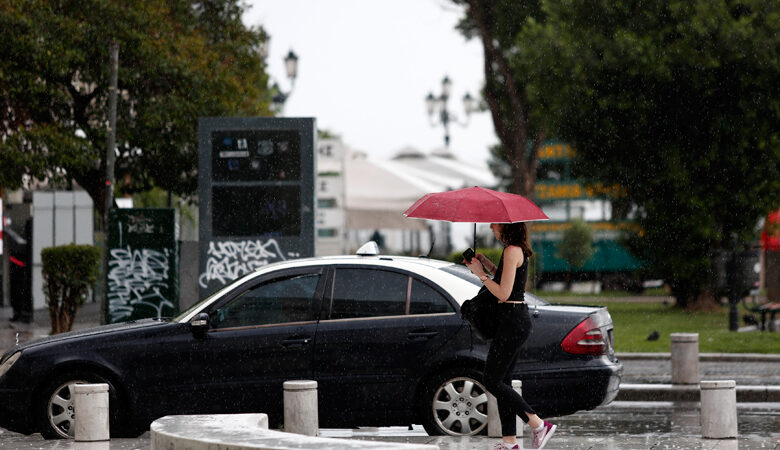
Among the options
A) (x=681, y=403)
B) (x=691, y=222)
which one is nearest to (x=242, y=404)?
(x=681, y=403)

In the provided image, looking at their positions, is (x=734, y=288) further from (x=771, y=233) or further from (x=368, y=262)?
(x=368, y=262)

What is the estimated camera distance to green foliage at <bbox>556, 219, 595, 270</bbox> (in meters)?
38.0

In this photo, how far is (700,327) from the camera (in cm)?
2362

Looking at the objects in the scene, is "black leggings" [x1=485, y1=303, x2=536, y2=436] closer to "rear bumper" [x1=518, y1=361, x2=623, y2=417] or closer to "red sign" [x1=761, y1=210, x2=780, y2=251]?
"rear bumper" [x1=518, y1=361, x2=623, y2=417]

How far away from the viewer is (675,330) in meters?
23.0

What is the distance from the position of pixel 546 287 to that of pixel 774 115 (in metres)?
15.0

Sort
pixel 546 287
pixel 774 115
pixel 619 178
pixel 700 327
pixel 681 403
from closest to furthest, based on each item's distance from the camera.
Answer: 1. pixel 681 403
2. pixel 700 327
3. pixel 774 115
4. pixel 619 178
5. pixel 546 287

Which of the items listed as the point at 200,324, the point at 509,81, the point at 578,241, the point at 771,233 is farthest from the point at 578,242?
the point at 200,324

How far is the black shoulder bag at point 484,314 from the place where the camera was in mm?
8328

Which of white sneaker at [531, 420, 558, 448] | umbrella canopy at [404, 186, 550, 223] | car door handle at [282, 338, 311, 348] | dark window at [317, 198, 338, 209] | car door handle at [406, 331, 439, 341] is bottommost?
white sneaker at [531, 420, 558, 448]

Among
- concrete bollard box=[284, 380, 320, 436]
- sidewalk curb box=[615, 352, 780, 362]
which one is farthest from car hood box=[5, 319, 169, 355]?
sidewalk curb box=[615, 352, 780, 362]

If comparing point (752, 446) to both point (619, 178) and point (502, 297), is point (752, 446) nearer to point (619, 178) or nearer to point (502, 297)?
point (502, 297)

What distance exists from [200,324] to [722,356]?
9.08m

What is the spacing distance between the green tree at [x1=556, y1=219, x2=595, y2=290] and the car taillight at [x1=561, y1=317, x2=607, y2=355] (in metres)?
28.5
